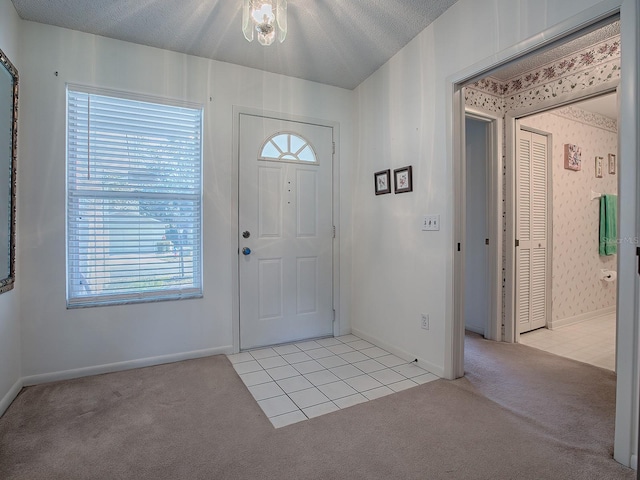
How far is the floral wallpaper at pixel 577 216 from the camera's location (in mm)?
3629

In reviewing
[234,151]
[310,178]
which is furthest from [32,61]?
[310,178]

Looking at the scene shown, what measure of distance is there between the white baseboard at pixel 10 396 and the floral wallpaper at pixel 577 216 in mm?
4634

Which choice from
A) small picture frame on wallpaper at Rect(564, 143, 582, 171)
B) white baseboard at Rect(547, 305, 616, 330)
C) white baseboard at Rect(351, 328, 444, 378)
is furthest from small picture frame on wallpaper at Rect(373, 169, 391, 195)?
white baseboard at Rect(547, 305, 616, 330)

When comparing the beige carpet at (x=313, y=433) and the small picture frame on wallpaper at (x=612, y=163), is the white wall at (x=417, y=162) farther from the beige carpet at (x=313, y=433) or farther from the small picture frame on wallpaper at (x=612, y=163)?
the small picture frame on wallpaper at (x=612, y=163)

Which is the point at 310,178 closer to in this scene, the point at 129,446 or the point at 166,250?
the point at 166,250

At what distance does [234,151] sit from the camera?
9.59 feet

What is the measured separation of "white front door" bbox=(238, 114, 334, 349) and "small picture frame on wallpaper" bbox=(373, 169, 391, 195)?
496 mm

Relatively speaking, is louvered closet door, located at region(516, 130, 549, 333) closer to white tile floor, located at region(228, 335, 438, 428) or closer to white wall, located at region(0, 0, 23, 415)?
white tile floor, located at region(228, 335, 438, 428)

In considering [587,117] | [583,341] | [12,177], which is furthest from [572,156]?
[12,177]

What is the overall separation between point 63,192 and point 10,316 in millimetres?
868

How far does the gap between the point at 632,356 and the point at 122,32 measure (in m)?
3.58

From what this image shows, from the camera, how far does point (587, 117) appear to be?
385cm

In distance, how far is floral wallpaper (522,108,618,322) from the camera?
3629mm

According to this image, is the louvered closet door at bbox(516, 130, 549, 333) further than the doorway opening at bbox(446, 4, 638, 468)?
Yes
